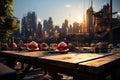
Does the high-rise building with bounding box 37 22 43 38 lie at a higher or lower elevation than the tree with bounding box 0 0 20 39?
higher

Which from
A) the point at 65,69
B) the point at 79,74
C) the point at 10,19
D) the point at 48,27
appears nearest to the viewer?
the point at 79,74

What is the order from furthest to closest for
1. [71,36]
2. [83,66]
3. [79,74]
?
[71,36], [79,74], [83,66]

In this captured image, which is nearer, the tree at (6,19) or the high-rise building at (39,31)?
the tree at (6,19)

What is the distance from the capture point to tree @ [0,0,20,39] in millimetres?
18234

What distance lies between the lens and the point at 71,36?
6512 centimetres

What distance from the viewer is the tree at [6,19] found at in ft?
59.8

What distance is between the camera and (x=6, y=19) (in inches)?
742

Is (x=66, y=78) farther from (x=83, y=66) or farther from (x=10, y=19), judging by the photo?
(x=10, y=19)

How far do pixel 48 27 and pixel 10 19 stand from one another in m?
170

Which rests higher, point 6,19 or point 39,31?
point 39,31

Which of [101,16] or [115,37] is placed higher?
[101,16]

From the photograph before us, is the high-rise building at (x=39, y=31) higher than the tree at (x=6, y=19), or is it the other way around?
the high-rise building at (x=39, y=31)

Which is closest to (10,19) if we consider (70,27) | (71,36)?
(71,36)

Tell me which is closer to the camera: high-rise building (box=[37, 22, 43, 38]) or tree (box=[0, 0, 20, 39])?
tree (box=[0, 0, 20, 39])
